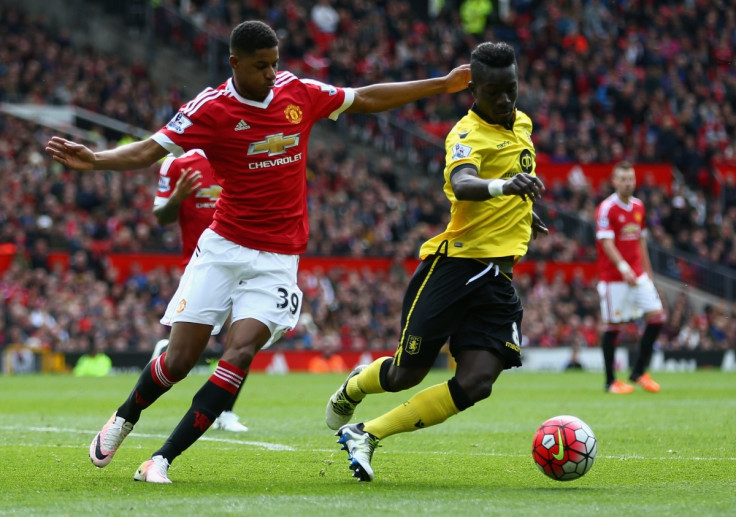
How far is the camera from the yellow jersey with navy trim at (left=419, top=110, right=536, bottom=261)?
281 inches

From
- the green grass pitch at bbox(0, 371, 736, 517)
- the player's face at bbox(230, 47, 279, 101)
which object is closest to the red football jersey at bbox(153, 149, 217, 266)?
the green grass pitch at bbox(0, 371, 736, 517)

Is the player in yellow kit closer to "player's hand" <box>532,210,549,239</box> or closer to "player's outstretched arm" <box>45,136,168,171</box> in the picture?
"player's hand" <box>532,210,549,239</box>

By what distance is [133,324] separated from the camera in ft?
78.6

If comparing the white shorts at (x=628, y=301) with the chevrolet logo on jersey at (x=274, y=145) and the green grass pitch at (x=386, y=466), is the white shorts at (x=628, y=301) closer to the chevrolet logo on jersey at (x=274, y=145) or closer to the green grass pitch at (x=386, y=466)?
the green grass pitch at (x=386, y=466)

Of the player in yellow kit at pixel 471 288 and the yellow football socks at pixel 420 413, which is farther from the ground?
the player in yellow kit at pixel 471 288

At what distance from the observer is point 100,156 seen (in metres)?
6.73

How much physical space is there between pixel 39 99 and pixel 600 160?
1438 centimetres

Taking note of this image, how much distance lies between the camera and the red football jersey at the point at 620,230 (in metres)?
15.5

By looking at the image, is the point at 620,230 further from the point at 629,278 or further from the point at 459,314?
the point at 459,314

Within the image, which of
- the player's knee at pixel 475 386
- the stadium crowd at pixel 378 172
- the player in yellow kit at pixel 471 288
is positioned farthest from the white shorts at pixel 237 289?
the stadium crowd at pixel 378 172

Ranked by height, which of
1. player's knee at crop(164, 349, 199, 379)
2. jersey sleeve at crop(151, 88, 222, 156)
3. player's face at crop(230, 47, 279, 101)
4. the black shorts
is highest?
player's face at crop(230, 47, 279, 101)

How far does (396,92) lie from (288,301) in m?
1.50

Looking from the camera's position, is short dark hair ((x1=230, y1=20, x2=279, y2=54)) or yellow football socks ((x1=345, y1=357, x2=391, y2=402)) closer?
short dark hair ((x1=230, y1=20, x2=279, y2=54))

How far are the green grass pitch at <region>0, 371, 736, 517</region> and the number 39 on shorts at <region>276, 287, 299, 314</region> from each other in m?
0.97
